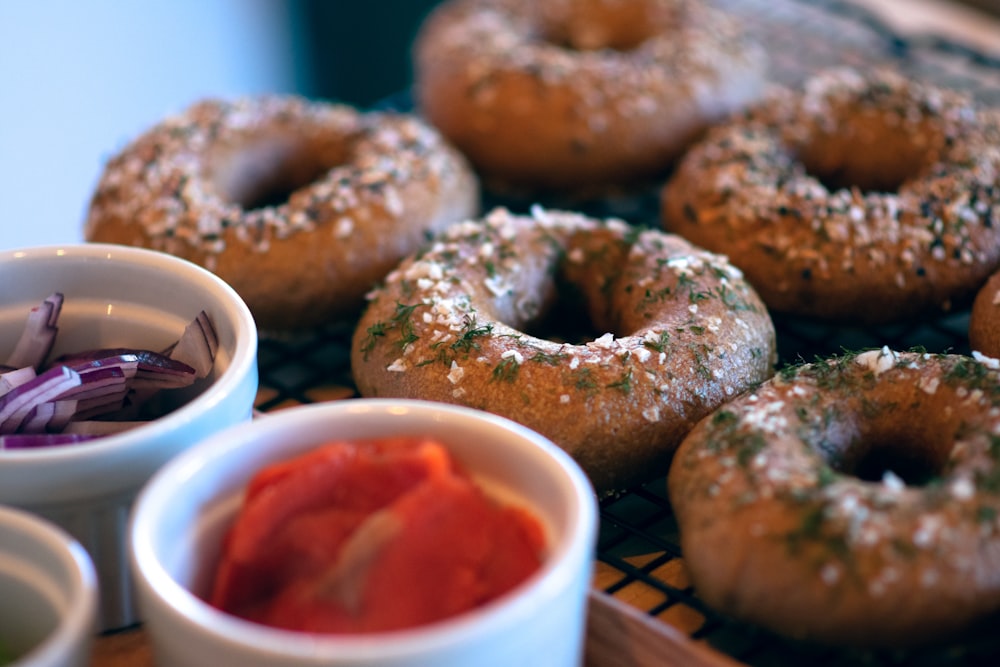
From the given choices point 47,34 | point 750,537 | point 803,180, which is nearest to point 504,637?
point 750,537

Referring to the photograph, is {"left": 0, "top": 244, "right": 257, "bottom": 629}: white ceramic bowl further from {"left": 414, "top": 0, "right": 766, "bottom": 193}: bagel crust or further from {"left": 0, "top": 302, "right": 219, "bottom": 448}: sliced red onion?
{"left": 414, "top": 0, "right": 766, "bottom": 193}: bagel crust

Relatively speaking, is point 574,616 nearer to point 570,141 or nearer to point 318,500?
point 318,500

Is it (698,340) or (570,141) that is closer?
(698,340)

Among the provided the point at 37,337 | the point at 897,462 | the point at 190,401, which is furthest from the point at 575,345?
the point at 37,337

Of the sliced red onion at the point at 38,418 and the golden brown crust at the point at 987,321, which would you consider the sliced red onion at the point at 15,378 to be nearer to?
the sliced red onion at the point at 38,418

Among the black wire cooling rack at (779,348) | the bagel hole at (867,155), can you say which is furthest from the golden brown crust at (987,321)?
the bagel hole at (867,155)
